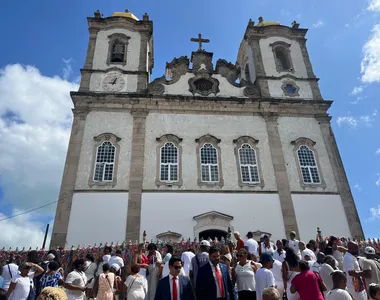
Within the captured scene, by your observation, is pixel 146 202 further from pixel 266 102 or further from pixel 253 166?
pixel 266 102

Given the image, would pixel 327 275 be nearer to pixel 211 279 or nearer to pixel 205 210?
pixel 211 279

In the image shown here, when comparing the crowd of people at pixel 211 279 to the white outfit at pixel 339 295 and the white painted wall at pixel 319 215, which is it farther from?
the white painted wall at pixel 319 215

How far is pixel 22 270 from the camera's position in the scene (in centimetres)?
575

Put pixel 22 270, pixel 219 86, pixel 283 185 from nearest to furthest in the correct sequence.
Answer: pixel 22 270 < pixel 283 185 < pixel 219 86

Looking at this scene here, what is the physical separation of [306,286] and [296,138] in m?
14.1

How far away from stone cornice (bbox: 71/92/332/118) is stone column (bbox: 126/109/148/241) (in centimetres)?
83

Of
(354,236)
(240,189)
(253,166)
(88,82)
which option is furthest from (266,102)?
(88,82)

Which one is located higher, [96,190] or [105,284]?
[96,190]

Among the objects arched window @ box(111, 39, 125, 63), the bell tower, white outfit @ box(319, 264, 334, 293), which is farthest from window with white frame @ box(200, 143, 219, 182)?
white outfit @ box(319, 264, 334, 293)

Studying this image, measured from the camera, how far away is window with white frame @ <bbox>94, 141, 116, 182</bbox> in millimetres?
15773

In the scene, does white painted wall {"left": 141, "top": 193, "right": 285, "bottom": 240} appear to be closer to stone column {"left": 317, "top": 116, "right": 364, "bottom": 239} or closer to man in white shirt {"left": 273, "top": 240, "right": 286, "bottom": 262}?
stone column {"left": 317, "top": 116, "right": 364, "bottom": 239}

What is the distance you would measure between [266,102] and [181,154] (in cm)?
638

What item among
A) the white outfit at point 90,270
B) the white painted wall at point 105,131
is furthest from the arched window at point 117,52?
the white outfit at point 90,270

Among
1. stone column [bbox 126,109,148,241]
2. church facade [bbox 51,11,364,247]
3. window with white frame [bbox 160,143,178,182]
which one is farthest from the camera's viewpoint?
window with white frame [bbox 160,143,178,182]
